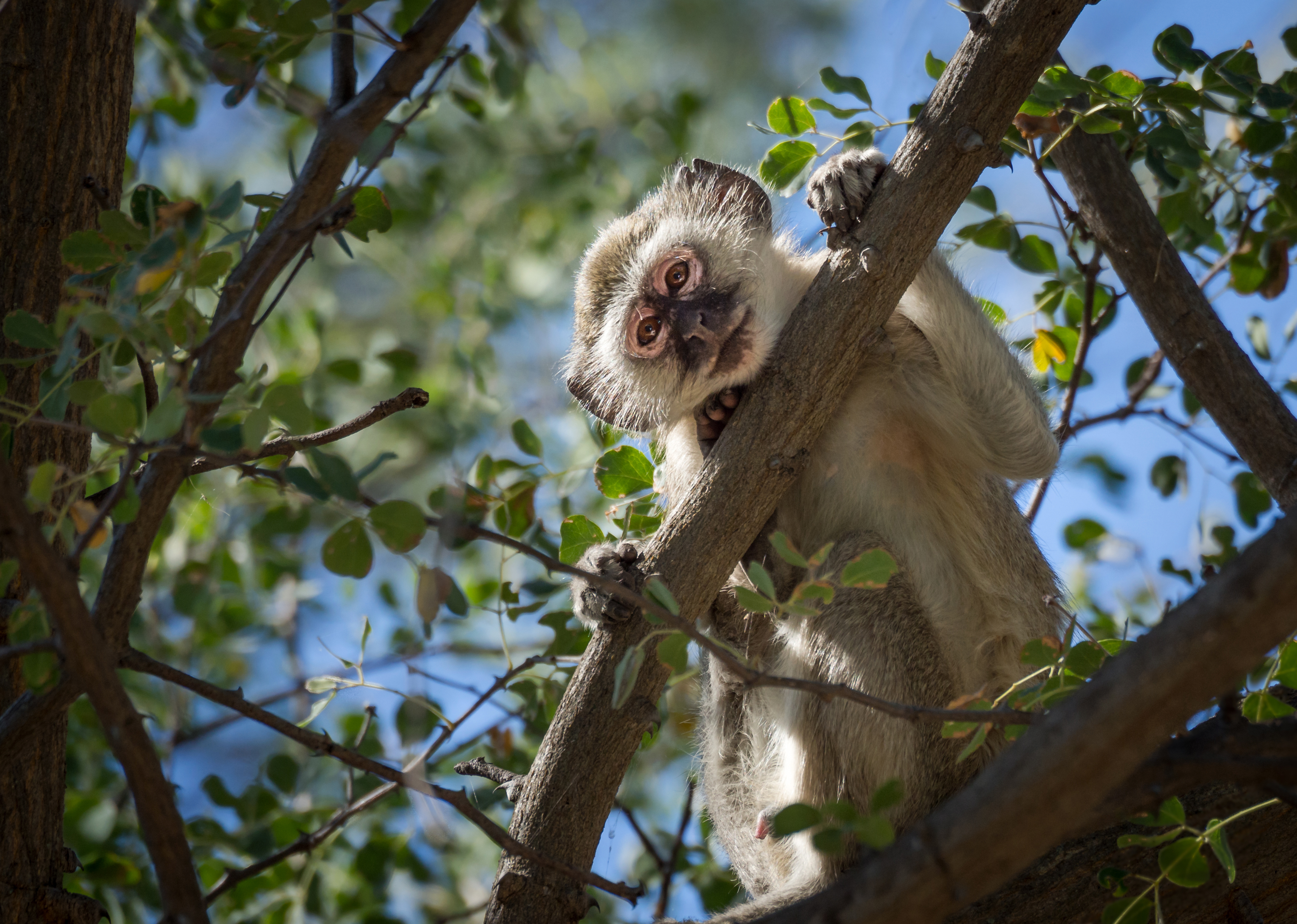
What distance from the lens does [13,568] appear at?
1775 millimetres

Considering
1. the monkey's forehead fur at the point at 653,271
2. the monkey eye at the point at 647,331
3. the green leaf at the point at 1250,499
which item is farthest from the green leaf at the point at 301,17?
the green leaf at the point at 1250,499

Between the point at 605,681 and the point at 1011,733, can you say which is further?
the point at 605,681

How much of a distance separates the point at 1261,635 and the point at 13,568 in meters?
1.93

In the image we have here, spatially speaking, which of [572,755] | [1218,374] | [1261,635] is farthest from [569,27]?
[1261,635]

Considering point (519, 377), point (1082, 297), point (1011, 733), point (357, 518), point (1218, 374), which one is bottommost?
point (1011, 733)

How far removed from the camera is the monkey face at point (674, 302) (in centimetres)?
338

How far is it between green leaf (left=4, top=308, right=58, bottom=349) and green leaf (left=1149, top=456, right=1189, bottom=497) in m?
3.76

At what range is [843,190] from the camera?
2826 mm

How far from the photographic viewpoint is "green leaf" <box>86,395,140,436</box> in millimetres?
1741

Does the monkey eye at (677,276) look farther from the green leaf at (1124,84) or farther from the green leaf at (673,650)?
the green leaf at (673,650)

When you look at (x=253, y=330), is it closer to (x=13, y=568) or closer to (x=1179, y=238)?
(x=13, y=568)

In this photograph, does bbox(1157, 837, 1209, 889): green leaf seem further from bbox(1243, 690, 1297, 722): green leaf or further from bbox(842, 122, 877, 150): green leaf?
bbox(842, 122, 877, 150): green leaf

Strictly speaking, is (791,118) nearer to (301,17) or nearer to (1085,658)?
(301,17)

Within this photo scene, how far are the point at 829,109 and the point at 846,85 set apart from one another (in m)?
0.08
